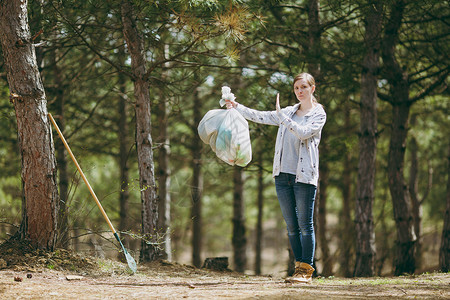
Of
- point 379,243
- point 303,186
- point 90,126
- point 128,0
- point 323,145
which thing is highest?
point 128,0

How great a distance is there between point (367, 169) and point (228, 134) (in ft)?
12.8

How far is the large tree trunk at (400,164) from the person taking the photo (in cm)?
815

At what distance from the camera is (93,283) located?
15.3 ft

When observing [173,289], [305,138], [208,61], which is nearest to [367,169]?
[208,61]

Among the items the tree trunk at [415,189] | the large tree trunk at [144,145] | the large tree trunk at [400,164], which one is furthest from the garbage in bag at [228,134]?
the tree trunk at [415,189]

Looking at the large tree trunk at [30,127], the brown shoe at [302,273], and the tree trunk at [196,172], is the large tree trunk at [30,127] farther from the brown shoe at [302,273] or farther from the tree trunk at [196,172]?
the tree trunk at [196,172]

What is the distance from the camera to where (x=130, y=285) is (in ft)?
15.2

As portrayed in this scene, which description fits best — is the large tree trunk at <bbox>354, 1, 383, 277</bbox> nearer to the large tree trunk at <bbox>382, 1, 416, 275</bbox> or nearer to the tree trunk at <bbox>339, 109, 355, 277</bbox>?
the large tree trunk at <bbox>382, 1, 416, 275</bbox>

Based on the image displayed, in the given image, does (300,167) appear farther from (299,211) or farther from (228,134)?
(228,134)

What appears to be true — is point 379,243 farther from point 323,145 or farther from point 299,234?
→ point 299,234

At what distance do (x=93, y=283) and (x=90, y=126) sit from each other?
588 cm

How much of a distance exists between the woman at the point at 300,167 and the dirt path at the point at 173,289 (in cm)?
40

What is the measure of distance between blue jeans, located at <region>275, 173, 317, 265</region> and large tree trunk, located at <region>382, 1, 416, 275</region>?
438 cm

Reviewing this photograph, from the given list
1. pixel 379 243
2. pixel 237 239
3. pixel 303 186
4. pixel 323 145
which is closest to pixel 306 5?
pixel 323 145
